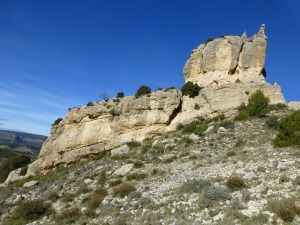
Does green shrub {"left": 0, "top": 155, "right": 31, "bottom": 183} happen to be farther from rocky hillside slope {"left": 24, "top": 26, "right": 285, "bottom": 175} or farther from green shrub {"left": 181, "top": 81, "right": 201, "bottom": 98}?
green shrub {"left": 181, "top": 81, "right": 201, "bottom": 98}

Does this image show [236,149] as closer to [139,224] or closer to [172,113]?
[139,224]

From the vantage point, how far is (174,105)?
4072 cm

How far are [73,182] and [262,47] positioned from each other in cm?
3189

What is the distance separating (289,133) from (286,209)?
13.8 m

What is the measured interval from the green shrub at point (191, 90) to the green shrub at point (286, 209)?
31142mm

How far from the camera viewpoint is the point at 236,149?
2408cm

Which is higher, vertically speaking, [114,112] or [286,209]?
[114,112]

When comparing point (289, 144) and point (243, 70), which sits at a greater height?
point (243, 70)

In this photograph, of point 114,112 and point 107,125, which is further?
point 107,125

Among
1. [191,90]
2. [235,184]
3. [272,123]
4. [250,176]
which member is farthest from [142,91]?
[235,184]

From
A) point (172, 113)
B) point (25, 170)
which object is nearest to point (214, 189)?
point (172, 113)

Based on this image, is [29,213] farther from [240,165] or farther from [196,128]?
[196,128]

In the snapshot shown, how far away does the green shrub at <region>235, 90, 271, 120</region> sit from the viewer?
112 feet

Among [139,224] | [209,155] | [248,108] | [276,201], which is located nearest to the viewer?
[276,201]
